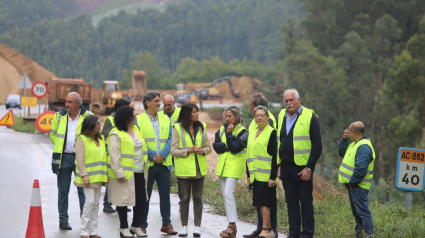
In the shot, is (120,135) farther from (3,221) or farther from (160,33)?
(160,33)

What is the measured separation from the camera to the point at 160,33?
6181 inches

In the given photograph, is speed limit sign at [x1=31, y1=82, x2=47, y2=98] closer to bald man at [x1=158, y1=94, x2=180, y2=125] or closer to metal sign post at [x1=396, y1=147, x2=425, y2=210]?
bald man at [x1=158, y1=94, x2=180, y2=125]

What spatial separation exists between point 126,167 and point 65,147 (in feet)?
4.54

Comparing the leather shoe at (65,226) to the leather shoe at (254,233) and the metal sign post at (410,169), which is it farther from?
Answer: the metal sign post at (410,169)

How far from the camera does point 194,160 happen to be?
6.86m

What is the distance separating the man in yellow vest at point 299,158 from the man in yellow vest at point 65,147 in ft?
9.53

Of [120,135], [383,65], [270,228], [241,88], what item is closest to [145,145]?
[120,135]

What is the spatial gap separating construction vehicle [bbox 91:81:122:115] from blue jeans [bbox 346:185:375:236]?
96.2ft

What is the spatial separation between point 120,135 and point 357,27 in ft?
170

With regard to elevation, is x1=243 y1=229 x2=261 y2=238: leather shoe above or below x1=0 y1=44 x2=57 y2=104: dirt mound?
below

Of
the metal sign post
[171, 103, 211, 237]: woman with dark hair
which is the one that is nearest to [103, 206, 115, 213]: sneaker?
[171, 103, 211, 237]: woman with dark hair

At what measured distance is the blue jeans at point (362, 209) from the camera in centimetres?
639

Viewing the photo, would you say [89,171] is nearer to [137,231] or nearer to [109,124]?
[137,231]

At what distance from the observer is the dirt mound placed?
61.1m
